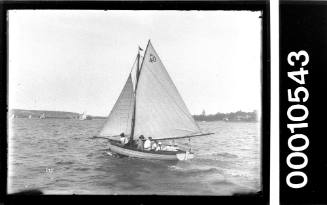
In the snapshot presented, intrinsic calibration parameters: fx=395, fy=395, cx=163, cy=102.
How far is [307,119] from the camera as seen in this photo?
169 centimetres

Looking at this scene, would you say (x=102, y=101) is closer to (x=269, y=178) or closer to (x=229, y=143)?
(x=229, y=143)

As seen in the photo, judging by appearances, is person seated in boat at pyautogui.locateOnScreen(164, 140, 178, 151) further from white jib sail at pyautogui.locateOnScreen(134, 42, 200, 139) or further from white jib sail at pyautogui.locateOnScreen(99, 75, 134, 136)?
white jib sail at pyautogui.locateOnScreen(99, 75, 134, 136)

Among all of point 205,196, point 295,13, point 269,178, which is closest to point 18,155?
point 205,196

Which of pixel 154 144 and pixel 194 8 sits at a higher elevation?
pixel 194 8

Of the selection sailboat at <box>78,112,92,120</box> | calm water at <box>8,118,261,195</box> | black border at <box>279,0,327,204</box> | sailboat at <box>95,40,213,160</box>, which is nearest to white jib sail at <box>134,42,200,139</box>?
sailboat at <box>95,40,213,160</box>

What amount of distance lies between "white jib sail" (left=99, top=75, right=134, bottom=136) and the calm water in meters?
0.05

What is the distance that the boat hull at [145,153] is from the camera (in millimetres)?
1755

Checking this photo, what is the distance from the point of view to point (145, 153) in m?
1.77

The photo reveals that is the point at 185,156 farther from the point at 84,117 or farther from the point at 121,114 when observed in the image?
the point at 84,117

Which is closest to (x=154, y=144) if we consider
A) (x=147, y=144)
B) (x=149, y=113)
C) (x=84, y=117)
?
(x=147, y=144)

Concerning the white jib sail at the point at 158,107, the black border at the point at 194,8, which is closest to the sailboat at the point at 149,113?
the white jib sail at the point at 158,107

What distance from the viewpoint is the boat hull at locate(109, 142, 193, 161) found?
5.76 feet

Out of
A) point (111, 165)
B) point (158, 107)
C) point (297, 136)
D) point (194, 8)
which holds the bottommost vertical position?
point (111, 165)

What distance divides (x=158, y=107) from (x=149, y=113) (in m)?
0.05
